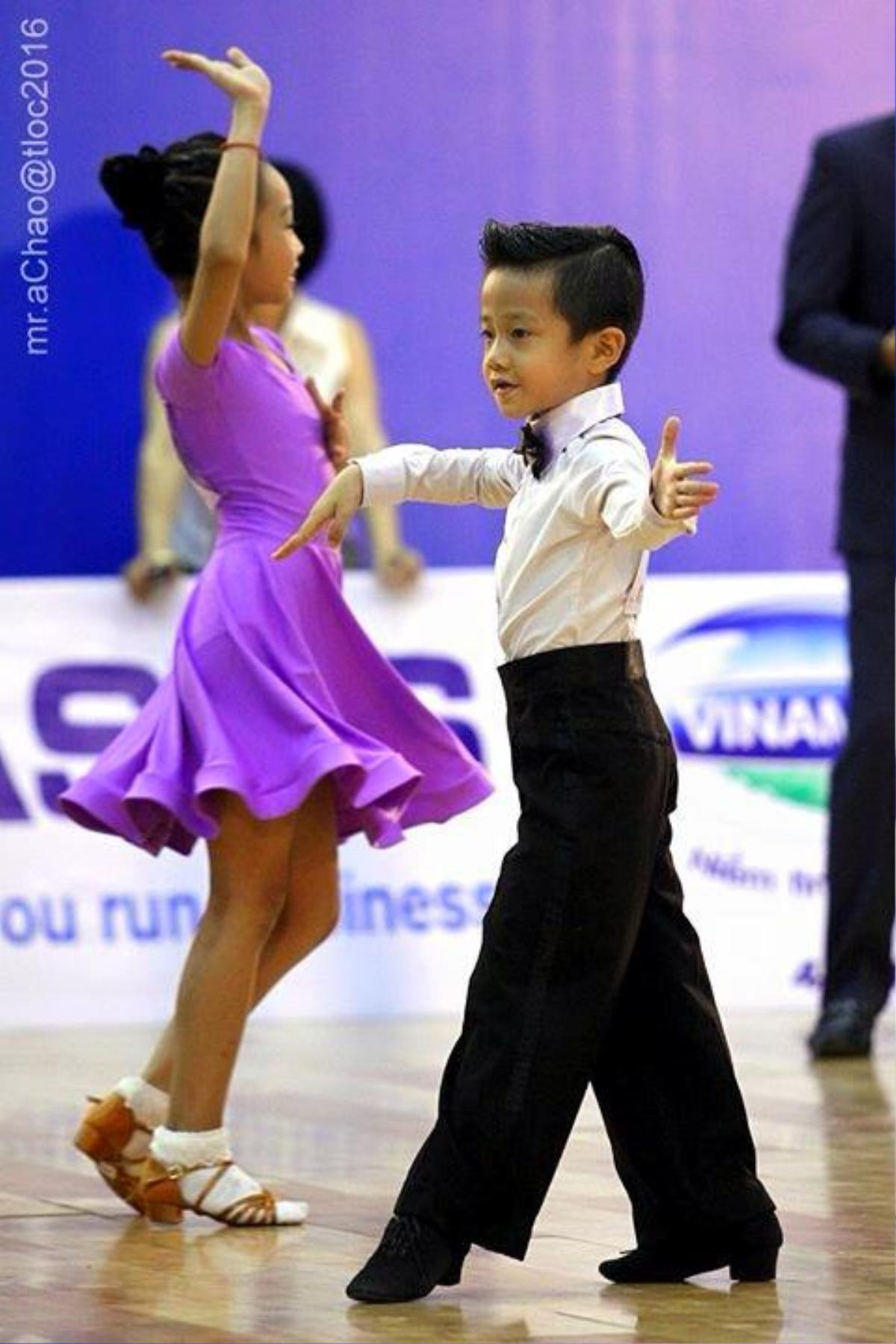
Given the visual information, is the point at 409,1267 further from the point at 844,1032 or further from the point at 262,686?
the point at 844,1032

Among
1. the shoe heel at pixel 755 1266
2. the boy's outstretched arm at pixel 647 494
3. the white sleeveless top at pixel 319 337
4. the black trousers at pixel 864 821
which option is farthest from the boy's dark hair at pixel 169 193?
the white sleeveless top at pixel 319 337

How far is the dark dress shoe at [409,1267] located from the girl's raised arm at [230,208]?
134 cm

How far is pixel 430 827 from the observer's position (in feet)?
22.6

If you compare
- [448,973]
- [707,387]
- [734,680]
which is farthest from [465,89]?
[448,973]

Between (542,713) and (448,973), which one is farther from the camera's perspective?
(448,973)

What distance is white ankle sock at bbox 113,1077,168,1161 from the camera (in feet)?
13.7

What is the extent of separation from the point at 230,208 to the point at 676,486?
1159 mm

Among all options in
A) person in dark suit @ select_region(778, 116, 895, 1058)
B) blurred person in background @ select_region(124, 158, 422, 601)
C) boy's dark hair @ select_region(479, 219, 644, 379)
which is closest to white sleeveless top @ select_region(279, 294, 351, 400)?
blurred person in background @ select_region(124, 158, 422, 601)

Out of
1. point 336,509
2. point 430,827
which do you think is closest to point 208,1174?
point 336,509

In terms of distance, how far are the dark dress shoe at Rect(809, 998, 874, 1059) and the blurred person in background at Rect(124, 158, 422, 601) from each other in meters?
1.53

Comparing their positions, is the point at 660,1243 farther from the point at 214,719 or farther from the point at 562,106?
the point at 562,106

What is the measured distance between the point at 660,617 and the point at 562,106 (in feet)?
4.03

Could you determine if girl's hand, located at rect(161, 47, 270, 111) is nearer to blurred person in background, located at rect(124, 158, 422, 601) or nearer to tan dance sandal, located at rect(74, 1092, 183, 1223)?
tan dance sandal, located at rect(74, 1092, 183, 1223)

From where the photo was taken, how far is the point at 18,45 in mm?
5703
